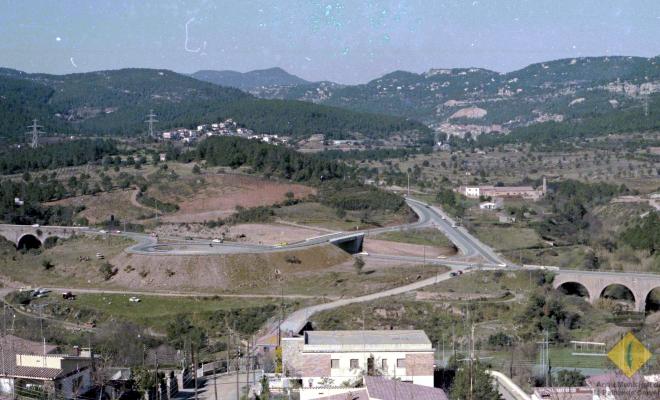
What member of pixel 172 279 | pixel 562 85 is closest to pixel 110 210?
pixel 172 279

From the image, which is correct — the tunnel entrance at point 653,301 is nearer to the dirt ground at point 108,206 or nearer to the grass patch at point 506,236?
the grass patch at point 506,236

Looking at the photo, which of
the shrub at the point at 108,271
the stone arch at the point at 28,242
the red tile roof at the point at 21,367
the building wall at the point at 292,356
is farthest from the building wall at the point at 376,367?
the stone arch at the point at 28,242

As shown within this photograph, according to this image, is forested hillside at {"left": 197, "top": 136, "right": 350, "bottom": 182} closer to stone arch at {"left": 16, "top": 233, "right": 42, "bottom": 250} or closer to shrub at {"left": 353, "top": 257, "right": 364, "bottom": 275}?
stone arch at {"left": 16, "top": 233, "right": 42, "bottom": 250}

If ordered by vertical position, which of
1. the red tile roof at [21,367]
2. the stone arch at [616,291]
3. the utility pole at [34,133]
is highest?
the utility pole at [34,133]

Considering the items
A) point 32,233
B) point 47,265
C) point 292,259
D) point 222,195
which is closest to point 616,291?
point 292,259

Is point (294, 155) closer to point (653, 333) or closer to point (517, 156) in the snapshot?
point (517, 156)

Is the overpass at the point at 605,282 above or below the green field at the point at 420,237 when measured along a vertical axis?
below

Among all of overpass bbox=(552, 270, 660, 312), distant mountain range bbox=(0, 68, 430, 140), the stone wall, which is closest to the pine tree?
the stone wall
